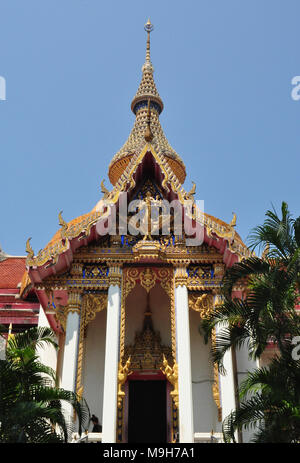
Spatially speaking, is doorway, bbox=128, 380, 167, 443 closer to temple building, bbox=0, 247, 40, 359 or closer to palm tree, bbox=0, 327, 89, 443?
temple building, bbox=0, 247, 40, 359

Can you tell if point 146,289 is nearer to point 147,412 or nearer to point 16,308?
point 147,412

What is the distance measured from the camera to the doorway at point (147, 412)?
1070 centimetres

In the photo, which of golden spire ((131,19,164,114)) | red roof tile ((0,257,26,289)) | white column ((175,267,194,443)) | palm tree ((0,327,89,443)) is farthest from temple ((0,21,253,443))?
golden spire ((131,19,164,114))

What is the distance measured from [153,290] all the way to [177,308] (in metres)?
2.57

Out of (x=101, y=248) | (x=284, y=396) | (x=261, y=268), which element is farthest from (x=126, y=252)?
(x=284, y=396)

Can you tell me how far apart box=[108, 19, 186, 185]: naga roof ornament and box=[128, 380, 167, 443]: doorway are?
7699mm

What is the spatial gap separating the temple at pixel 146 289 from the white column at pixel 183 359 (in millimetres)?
18

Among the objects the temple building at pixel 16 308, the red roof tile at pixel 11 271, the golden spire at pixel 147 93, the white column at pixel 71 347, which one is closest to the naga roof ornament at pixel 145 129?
the golden spire at pixel 147 93

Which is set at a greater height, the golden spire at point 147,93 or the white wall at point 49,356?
the golden spire at point 147,93

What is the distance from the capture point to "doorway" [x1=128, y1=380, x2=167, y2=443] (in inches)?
421

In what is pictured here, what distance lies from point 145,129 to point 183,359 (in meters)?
9.62

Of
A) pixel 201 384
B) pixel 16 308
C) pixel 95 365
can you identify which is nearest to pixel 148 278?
pixel 95 365

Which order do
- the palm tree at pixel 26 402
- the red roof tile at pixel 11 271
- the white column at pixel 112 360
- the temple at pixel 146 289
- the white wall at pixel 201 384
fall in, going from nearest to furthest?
the palm tree at pixel 26 402 < the white column at pixel 112 360 < the temple at pixel 146 289 < the white wall at pixel 201 384 < the red roof tile at pixel 11 271

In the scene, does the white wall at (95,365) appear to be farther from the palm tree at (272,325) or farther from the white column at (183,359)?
the palm tree at (272,325)
